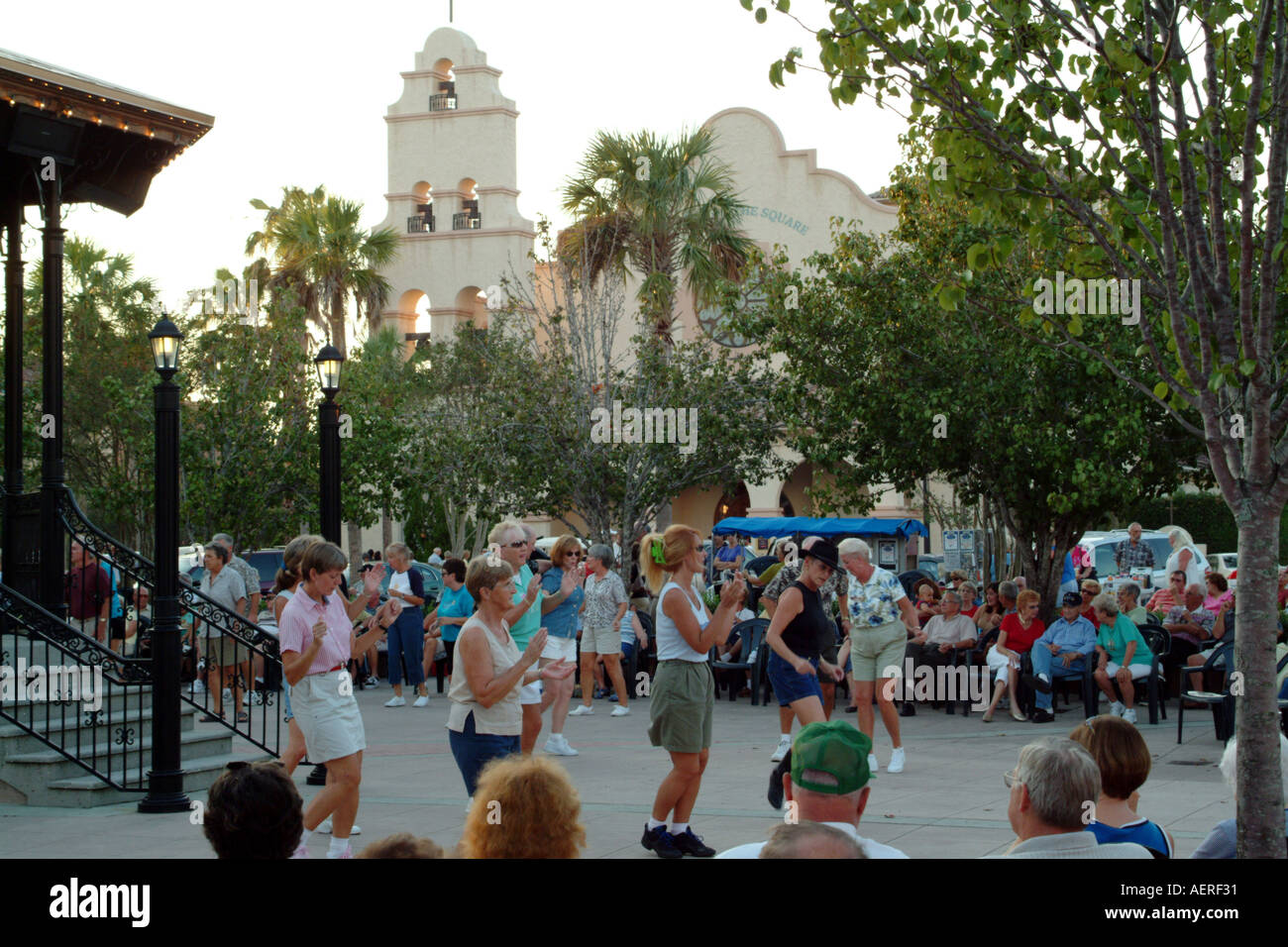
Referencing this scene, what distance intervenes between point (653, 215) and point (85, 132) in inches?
576

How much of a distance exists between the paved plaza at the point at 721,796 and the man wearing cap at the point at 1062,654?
0.30m

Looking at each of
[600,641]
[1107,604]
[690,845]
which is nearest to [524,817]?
[690,845]

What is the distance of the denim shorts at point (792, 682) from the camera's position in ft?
28.1

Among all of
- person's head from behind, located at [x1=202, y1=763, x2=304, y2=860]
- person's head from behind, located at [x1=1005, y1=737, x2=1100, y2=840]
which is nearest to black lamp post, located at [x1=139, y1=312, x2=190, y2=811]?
person's head from behind, located at [x1=202, y1=763, x2=304, y2=860]

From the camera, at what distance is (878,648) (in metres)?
10.0

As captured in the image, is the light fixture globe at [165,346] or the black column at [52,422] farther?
the black column at [52,422]

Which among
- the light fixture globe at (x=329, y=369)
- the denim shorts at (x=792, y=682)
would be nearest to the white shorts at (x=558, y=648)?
the light fixture globe at (x=329, y=369)

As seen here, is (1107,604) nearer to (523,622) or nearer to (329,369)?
(523,622)

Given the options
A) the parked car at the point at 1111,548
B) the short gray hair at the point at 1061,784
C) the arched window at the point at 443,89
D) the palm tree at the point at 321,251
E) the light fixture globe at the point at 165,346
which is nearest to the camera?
the short gray hair at the point at 1061,784

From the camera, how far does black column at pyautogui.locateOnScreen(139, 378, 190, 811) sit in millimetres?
8922

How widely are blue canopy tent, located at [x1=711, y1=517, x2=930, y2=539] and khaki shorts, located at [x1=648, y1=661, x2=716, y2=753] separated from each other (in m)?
16.4

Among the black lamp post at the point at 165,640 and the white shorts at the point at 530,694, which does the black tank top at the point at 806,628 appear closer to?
the white shorts at the point at 530,694
